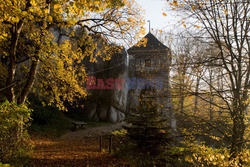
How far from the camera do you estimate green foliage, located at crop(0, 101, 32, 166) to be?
3636 millimetres

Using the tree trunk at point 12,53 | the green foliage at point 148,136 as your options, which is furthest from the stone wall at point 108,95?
the green foliage at point 148,136

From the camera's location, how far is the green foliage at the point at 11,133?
364 cm

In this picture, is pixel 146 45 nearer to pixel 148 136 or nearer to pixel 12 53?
pixel 148 136

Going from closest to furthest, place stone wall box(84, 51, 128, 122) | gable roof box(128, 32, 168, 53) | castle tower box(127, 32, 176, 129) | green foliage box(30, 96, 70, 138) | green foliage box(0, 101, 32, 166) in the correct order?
green foliage box(0, 101, 32, 166), castle tower box(127, 32, 176, 129), gable roof box(128, 32, 168, 53), green foliage box(30, 96, 70, 138), stone wall box(84, 51, 128, 122)

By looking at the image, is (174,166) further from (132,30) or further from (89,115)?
(89,115)

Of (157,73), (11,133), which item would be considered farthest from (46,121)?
(157,73)

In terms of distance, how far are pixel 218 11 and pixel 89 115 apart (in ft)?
43.7

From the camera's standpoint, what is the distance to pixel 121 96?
18562mm

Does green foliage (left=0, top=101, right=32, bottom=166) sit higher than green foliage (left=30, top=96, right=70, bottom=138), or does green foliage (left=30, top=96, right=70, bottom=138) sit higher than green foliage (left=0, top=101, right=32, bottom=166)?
green foliage (left=0, top=101, right=32, bottom=166)

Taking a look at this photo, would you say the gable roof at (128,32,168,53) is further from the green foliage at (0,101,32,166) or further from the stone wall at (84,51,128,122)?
the green foliage at (0,101,32,166)

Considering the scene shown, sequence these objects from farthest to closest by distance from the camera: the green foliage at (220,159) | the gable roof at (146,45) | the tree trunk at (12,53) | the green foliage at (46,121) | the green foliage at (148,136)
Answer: the green foliage at (46,121) → the gable roof at (146,45) → the green foliage at (148,136) → the tree trunk at (12,53) → the green foliage at (220,159)

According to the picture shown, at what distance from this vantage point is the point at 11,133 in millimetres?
3979

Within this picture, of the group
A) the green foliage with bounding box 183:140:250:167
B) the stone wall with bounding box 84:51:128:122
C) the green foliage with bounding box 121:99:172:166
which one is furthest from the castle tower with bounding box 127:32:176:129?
the stone wall with bounding box 84:51:128:122

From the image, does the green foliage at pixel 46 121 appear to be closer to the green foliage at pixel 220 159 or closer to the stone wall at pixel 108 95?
the stone wall at pixel 108 95
